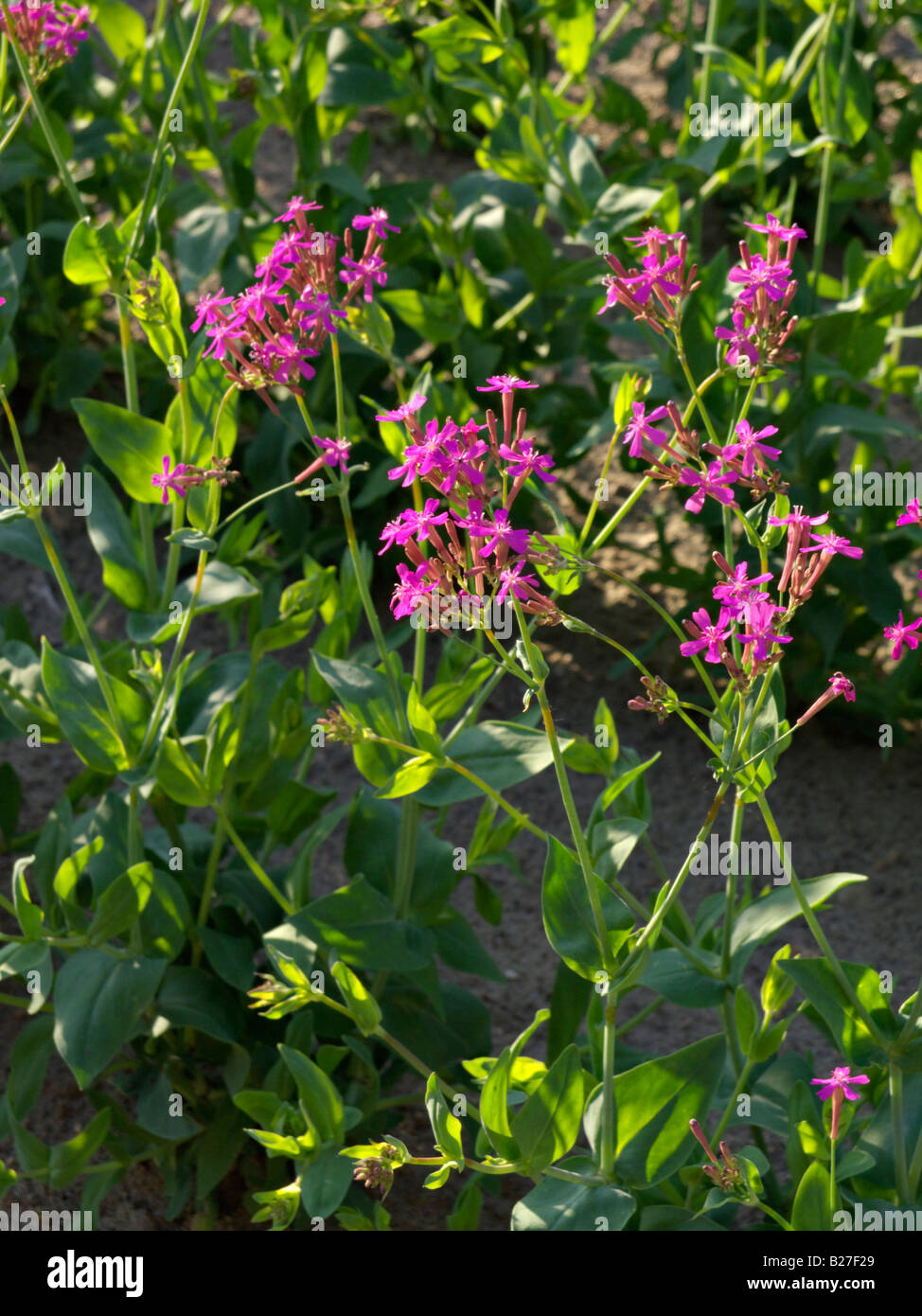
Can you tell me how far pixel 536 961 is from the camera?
3.22 meters

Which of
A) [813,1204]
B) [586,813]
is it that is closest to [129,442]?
[813,1204]

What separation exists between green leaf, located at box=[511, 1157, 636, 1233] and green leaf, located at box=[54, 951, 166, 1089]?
2.29ft

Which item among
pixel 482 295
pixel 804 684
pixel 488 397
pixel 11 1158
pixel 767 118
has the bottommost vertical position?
pixel 11 1158

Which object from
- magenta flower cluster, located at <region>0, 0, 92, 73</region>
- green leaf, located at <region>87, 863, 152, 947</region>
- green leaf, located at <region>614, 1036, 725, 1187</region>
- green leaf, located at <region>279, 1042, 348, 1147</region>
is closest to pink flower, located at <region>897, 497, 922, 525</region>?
green leaf, located at <region>614, 1036, 725, 1187</region>

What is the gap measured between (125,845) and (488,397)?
5.77 ft

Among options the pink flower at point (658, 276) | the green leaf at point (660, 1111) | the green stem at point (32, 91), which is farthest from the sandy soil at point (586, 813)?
the pink flower at point (658, 276)

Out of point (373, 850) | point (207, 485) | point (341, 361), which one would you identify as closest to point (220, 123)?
point (341, 361)

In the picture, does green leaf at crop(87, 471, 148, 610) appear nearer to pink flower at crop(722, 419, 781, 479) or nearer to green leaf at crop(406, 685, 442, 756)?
green leaf at crop(406, 685, 442, 756)

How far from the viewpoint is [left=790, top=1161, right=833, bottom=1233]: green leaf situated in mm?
1823

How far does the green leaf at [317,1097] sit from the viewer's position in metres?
2.01

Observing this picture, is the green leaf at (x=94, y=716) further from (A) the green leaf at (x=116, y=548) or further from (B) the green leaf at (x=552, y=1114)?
(B) the green leaf at (x=552, y=1114)

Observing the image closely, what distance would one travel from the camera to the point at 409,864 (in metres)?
2.39

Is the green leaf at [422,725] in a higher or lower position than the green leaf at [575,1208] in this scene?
higher

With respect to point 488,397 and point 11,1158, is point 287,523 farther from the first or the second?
point 11,1158
